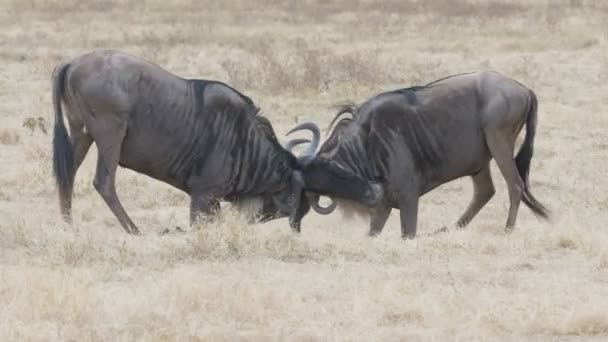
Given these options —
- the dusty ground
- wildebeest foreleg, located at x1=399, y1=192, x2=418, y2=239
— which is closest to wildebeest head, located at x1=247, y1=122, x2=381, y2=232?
wildebeest foreleg, located at x1=399, y1=192, x2=418, y2=239

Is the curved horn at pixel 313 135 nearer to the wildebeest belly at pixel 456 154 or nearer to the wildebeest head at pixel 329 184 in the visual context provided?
the wildebeest head at pixel 329 184

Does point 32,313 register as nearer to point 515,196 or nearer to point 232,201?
point 232,201

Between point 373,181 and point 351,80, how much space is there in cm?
723

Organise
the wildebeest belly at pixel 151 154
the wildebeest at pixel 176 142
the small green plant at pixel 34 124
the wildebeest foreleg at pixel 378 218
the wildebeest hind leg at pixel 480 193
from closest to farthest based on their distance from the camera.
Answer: the wildebeest at pixel 176 142, the wildebeest belly at pixel 151 154, the wildebeest foreleg at pixel 378 218, the wildebeest hind leg at pixel 480 193, the small green plant at pixel 34 124

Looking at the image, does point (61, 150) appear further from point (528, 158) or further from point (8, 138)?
point (8, 138)

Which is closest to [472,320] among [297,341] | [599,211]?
[297,341]

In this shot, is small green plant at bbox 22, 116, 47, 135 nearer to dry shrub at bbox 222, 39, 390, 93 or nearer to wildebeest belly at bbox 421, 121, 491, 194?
dry shrub at bbox 222, 39, 390, 93

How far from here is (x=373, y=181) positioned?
883 centimetres

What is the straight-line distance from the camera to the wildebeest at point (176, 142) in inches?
332

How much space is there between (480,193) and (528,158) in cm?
45

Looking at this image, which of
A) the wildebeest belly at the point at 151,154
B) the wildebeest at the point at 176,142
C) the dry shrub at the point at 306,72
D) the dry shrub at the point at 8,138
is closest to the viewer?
the wildebeest at the point at 176,142

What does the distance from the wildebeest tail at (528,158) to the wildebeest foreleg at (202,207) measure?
2140mm

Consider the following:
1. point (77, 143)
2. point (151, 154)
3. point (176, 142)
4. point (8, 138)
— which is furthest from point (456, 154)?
point (8, 138)

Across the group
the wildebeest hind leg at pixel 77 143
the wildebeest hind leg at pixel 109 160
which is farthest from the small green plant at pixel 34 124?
the wildebeest hind leg at pixel 109 160
